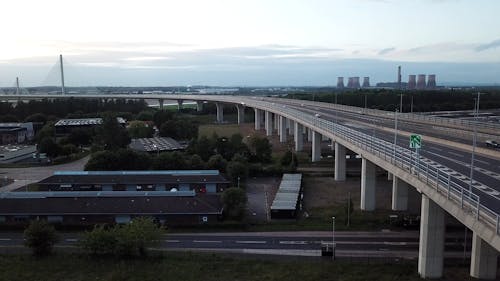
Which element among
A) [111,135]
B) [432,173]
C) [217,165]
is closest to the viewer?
[432,173]

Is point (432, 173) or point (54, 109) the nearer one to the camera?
point (432, 173)

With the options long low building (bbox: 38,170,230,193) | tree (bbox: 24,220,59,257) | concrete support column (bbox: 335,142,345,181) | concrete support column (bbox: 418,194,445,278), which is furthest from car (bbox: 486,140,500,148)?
tree (bbox: 24,220,59,257)

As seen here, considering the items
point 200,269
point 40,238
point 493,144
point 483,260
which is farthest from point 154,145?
point 483,260

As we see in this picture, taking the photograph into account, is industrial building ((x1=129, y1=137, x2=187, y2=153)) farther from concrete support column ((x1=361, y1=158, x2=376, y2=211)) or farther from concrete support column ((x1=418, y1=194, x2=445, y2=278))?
concrete support column ((x1=418, y1=194, x2=445, y2=278))

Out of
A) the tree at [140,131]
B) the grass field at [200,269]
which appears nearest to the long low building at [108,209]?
the grass field at [200,269]

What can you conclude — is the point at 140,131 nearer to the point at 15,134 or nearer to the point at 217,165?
the point at 15,134

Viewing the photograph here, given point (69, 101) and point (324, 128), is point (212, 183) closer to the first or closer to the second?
point (324, 128)

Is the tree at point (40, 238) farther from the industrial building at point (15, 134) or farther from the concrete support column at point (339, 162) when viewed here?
the industrial building at point (15, 134)
